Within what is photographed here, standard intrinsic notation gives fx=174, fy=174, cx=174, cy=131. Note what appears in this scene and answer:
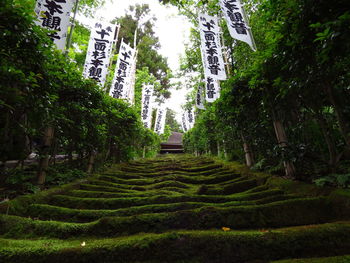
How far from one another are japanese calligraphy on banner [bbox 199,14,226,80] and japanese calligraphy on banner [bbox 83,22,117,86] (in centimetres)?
375

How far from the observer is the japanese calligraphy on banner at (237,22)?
17.2 ft

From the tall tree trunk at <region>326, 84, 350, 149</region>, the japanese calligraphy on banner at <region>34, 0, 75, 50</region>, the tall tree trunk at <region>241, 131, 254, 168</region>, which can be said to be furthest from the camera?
the tall tree trunk at <region>241, 131, 254, 168</region>

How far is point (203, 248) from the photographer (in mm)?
1857

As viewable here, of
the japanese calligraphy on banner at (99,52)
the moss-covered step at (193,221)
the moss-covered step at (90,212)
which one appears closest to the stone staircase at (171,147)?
the japanese calligraphy on banner at (99,52)

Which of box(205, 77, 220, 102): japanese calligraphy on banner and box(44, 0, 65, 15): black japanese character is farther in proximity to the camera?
box(205, 77, 220, 102): japanese calligraphy on banner

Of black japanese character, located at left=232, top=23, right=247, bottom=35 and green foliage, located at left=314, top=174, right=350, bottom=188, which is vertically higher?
black japanese character, located at left=232, top=23, right=247, bottom=35

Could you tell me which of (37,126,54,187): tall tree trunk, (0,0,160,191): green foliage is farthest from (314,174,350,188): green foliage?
(37,126,54,187): tall tree trunk

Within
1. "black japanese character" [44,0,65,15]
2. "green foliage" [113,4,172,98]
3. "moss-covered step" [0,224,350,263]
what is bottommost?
"moss-covered step" [0,224,350,263]

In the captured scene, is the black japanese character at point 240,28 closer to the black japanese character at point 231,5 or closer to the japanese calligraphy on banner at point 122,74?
the black japanese character at point 231,5

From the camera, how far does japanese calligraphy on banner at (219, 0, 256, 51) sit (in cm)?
524

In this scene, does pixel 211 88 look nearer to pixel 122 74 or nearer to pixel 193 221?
pixel 122 74

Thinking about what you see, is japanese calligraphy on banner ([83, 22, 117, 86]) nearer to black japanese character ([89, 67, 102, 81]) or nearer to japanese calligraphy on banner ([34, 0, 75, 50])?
black japanese character ([89, 67, 102, 81])

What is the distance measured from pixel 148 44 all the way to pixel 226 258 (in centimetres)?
1997

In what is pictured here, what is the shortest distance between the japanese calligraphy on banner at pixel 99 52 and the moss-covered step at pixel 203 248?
5.55m
